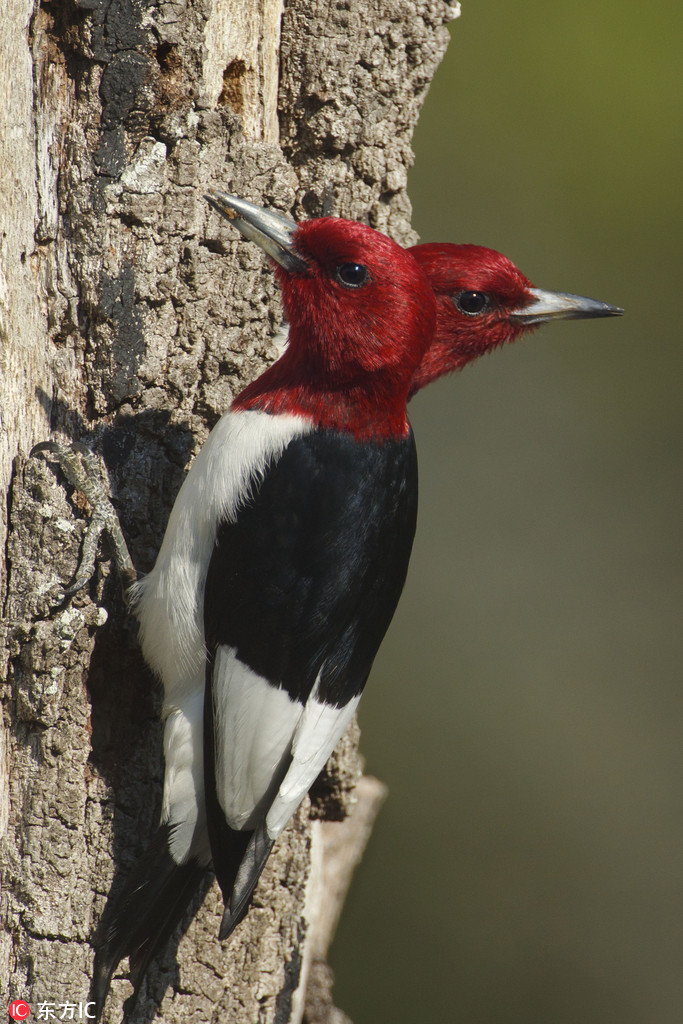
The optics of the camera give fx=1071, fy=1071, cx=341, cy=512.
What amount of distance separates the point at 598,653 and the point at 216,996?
2310mm

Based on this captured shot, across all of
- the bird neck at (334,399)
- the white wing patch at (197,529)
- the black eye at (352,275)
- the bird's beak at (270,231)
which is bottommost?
the white wing patch at (197,529)

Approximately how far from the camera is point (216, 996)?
222 cm

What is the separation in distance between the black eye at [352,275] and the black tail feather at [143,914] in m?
1.06

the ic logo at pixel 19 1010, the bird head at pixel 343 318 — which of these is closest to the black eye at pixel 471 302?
the bird head at pixel 343 318

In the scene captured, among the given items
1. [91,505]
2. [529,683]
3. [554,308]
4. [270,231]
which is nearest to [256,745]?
[91,505]

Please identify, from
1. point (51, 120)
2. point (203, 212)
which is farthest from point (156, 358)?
point (51, 120)

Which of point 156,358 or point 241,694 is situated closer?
point 241,694

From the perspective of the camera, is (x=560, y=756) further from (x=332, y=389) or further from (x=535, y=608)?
(x=332, y=389)

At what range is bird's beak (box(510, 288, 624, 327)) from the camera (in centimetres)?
227

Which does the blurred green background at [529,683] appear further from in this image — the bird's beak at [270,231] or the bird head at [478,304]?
the bird's beak at [270,231]

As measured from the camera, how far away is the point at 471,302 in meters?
2.27

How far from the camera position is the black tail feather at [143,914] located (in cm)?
196

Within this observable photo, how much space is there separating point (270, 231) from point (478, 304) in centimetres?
53

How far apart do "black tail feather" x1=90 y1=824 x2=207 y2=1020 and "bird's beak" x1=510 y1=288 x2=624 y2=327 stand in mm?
1280
